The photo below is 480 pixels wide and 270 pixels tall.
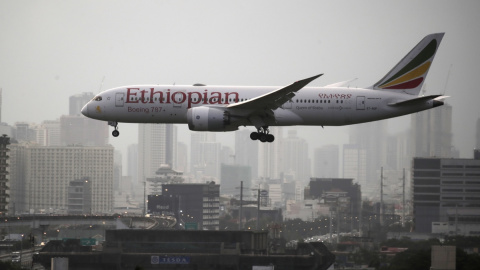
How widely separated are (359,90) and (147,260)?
77.5 feet

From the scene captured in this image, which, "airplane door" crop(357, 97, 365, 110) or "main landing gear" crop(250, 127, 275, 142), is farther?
"main landing gear" crop(250, 127, 275, 142)

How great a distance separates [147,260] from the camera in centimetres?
8694

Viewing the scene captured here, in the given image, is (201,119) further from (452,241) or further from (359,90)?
(452,241)

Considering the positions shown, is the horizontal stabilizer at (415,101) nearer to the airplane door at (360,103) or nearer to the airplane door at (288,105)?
the airplane door at (360,103)

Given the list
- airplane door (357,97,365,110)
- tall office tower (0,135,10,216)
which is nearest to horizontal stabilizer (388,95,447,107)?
airplane door (357,97,365,110)

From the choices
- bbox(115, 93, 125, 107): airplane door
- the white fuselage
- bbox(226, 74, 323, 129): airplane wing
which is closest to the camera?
bbox(226, 74, 323, 129): airplane wing

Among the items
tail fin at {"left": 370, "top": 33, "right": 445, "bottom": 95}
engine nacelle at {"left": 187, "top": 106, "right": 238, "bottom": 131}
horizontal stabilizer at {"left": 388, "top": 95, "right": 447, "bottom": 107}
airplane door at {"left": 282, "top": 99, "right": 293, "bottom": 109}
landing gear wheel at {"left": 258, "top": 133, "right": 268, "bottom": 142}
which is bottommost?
landing gear wheel at {"left": 258, "top": 133, "right": 268, "bottom": 142}

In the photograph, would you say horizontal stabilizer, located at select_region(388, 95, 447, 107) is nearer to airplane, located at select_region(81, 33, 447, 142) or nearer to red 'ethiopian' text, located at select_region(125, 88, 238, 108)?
Answer: airplane, located at select_region(81, 33, 447, 142)

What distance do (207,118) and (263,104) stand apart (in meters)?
4.17

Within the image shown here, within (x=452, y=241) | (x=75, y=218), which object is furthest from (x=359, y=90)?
(x=75, y=218)

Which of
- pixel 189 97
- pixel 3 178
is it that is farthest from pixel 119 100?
pixel 3 178

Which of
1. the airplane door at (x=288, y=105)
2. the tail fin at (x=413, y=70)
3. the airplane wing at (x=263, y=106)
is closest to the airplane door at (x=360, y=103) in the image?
the tail fin at (x=413, y=70)

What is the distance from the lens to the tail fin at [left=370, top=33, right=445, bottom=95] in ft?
258

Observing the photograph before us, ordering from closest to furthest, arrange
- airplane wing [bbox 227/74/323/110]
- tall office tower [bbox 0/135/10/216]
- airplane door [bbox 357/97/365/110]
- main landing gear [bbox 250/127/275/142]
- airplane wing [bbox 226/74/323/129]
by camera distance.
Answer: airplane wing [bbox 227/74/323/110] < airplane wing [bbox 226/74/323/129] < airplane door [bbox 357/97/365/110] < main landing gear [bbox 250/127/275/142] < tall office tower [bbox 0/135/10/216]
